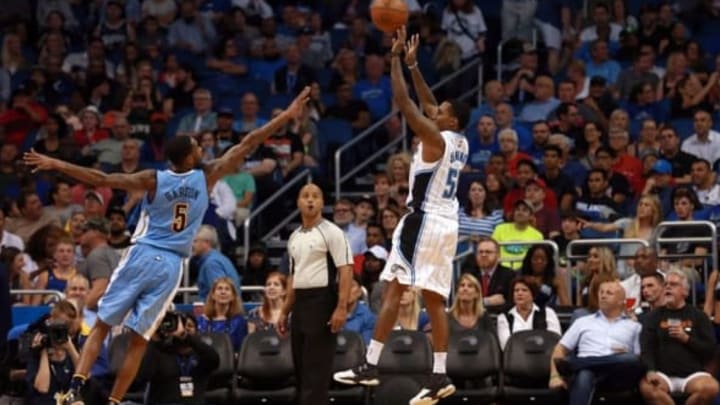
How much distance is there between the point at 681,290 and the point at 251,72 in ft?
32.1

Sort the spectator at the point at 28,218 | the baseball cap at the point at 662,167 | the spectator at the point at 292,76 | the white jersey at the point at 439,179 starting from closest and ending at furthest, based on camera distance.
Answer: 1. the white jersey at the point at 439,179
2. the baseball cap at the point at 662,167
3. the spectator at the point at 28,218
4. the spectator at the point at 292,76

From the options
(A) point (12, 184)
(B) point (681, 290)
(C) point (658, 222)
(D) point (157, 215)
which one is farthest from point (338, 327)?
(A) point (12, 184)

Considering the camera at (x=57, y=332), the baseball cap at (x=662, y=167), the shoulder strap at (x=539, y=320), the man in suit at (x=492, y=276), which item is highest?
the baseball cap at (x=662, y=167)

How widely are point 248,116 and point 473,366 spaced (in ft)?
22.6

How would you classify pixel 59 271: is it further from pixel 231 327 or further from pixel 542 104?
pixel 542 104

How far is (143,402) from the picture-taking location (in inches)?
723

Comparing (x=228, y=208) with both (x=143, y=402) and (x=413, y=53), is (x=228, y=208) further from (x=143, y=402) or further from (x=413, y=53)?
(x=413, y=53)

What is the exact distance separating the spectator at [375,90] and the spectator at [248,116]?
1.50m

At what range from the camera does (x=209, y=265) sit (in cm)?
1980

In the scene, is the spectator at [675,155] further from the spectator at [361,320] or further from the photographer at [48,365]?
the photographer at [48,365]

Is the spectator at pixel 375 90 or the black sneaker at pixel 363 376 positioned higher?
the spectator at pixel 375 90

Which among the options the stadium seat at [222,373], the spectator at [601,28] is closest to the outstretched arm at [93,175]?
the stadium seat at [222,373]

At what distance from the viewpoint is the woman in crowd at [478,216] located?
20.6 m

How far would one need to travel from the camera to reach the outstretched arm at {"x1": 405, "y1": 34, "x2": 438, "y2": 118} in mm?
14516
